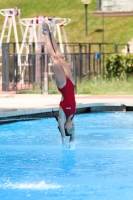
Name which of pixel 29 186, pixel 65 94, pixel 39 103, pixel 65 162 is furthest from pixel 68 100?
pixel 39 103

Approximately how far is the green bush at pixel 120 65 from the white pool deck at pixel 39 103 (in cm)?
587

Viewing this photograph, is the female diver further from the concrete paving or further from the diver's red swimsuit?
the concrete paving

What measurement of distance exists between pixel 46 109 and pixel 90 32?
2864 centimetres

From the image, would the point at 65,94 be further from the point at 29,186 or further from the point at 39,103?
the point at 39,103

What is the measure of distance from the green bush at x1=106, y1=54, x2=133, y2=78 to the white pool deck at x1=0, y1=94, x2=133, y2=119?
587cm

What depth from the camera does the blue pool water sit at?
28.0 ft

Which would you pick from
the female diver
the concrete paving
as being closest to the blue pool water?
the concrete paving

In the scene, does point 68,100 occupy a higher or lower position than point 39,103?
higher

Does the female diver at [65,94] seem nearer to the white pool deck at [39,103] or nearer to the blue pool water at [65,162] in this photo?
the blue pool water at [65,162]

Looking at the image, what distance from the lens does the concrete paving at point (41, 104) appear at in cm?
1641

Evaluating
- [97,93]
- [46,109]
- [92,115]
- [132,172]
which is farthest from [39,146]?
[97,93]

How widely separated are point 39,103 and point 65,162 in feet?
29.4

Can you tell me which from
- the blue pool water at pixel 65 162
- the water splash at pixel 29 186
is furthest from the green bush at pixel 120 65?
the water splash at pixel 29 186

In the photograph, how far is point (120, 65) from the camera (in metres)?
28.7
